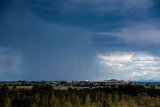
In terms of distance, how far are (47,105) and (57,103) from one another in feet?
18.0

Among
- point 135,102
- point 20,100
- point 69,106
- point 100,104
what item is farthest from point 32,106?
point 135,102

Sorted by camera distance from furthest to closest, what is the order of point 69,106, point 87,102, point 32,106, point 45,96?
point 87,102
point 45,96
point 69,106
point 32,106

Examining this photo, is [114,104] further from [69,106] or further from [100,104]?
[69,106]

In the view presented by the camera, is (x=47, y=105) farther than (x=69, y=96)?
No

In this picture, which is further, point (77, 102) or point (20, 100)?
point (77, 102)

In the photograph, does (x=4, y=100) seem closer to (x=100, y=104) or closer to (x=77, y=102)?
(x=77, y=102)

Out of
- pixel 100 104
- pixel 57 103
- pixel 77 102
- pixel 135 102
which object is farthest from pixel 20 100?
pixel 135 102

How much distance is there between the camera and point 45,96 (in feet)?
594

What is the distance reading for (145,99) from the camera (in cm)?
19975

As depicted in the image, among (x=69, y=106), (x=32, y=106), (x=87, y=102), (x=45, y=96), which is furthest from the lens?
(x=87, y=102)

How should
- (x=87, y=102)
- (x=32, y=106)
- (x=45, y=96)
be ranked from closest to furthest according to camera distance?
(x=32, y=106) → (x=45, y=96) → (x=87, y=102)

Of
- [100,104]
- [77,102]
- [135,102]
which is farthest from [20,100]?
[135,102]

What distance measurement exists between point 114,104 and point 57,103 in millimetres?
42657

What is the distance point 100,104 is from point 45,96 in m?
33.2
